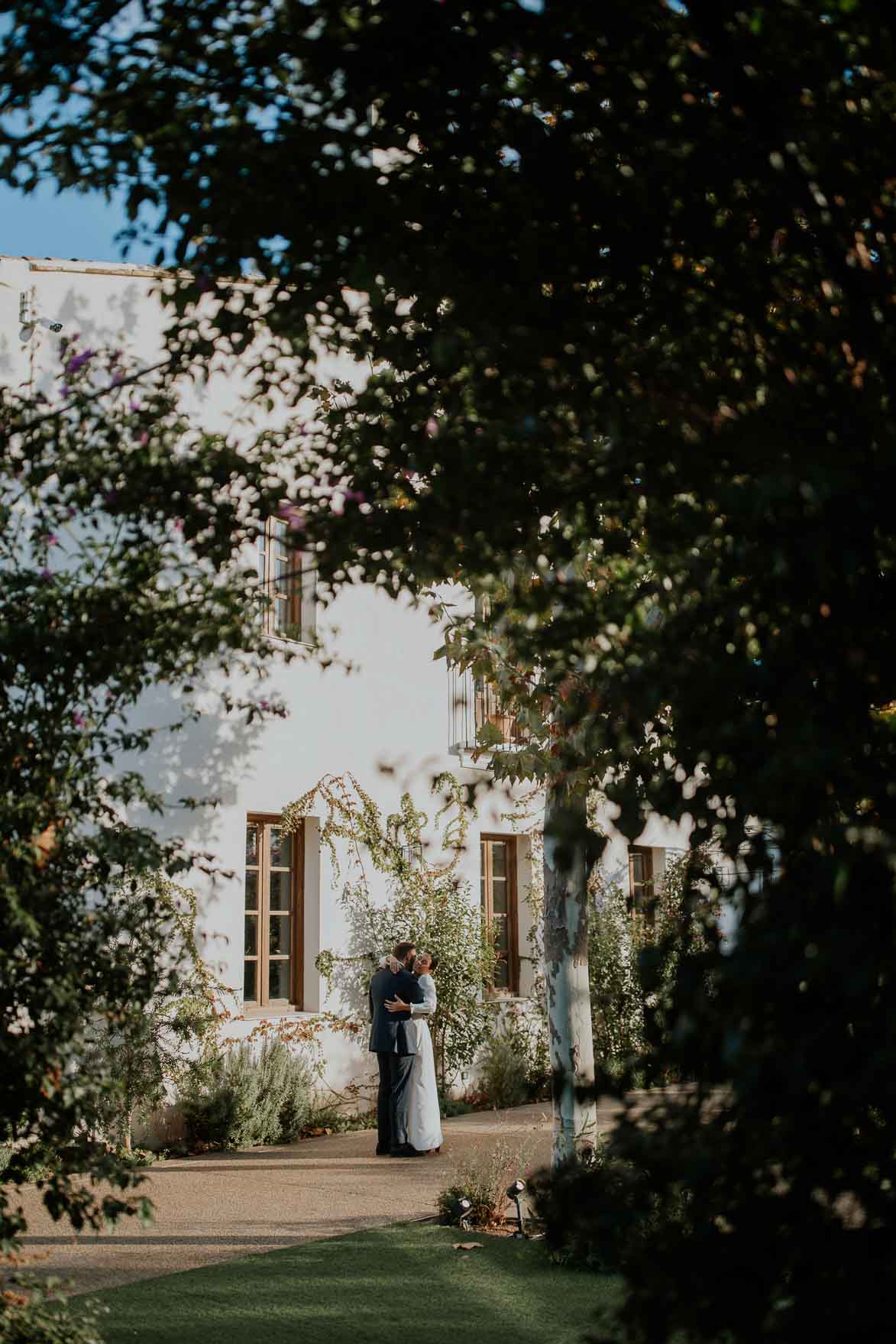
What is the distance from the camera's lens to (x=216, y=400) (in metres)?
12.9

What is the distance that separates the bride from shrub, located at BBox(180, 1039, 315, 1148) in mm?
1233

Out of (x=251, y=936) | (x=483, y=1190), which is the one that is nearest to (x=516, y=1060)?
(x=251, y=936)

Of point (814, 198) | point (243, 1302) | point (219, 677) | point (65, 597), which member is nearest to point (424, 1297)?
point (243, 1302)

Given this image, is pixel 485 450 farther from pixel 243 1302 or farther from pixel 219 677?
pixel 219 677

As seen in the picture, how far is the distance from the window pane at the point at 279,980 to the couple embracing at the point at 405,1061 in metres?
1.59

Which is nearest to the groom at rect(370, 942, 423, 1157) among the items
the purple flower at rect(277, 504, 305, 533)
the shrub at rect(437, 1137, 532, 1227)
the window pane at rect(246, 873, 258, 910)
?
the window pane at rect(246, 873, 258, 910)

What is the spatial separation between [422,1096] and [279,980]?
2.37m

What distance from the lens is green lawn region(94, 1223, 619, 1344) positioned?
6.04 m

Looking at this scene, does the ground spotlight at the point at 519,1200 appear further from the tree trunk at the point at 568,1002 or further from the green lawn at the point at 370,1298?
the tree trunk at the point at 568,1002

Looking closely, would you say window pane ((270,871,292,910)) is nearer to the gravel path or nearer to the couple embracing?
the couple embracing

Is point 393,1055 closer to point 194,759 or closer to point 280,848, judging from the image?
point 280,848

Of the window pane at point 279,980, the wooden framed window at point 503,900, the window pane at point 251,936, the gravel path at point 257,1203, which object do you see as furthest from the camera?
the wooden framed window at point 503,900

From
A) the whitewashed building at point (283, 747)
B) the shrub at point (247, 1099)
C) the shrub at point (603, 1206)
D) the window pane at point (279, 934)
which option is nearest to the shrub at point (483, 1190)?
the whitewashed building at point (283, 747)

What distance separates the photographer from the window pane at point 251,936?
41.7 ft
